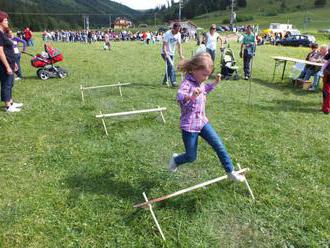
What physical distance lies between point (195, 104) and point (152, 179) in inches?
64.1

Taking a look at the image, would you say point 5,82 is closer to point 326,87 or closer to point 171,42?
point 171,42

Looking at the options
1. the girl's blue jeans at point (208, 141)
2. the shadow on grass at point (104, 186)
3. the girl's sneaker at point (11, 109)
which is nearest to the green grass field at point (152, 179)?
the shadow on grass at point (104, 186)

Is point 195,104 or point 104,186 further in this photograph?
point 104,186

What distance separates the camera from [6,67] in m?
7.60

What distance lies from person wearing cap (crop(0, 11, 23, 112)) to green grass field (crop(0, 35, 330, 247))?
0.35 meters

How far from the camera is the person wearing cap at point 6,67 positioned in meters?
7.49

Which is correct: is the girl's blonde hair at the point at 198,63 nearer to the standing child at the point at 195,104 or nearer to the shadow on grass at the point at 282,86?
the standing child at the point at 195,104

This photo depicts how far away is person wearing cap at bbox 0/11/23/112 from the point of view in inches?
295

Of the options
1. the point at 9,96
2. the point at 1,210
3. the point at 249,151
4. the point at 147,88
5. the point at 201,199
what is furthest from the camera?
the point at 147,88

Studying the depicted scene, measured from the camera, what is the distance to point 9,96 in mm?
8375

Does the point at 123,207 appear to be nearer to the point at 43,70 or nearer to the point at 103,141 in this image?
the point at 103,141

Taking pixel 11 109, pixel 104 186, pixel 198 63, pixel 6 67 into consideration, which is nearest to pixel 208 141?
pixel 198 63

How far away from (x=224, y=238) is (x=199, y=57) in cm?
223

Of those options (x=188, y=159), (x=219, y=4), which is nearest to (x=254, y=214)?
(x=188, y=159)
